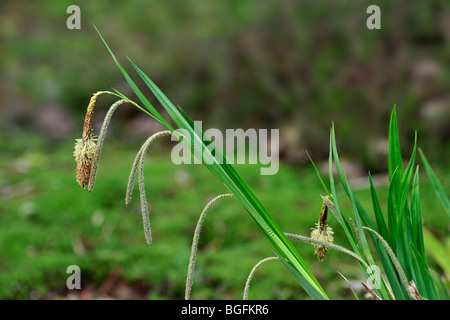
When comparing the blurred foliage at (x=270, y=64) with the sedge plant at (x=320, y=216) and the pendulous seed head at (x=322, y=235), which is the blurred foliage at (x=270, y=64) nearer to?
the sedge plant at (x=320, y=216)

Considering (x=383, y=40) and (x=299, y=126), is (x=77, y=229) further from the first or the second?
(x=383, y=40)

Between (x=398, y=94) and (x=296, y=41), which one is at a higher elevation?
(x=296, y=41)

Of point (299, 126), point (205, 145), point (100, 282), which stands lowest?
point (100, 282)

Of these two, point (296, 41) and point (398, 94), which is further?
point (296, 41)

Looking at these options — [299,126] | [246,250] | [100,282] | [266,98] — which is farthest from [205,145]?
[266,98]

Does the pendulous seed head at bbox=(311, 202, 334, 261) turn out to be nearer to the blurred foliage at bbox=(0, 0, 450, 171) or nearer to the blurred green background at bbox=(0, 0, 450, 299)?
the blurred green background at bbox=(0, 0, 450, 299)

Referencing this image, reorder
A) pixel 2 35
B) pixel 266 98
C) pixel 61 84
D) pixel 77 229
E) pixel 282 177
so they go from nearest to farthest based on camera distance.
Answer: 1. pixel 77 229
2. pixel 282 177
3. pixel 266 98
4. pixel 61 84
5. pixel 2 35

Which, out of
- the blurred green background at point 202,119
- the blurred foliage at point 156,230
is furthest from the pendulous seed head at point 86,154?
the blurred green background at point 202,119
